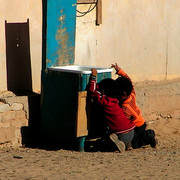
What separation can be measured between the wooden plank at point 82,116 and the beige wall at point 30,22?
1064mm

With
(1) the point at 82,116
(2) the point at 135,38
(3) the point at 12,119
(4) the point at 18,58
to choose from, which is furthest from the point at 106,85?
(2) the point at 135,38

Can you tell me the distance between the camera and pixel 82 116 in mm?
7355

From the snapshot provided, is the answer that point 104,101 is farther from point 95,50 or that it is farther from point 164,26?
point 164,26

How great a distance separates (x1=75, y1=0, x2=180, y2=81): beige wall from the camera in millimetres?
8906

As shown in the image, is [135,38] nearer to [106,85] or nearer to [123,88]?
[123,88]

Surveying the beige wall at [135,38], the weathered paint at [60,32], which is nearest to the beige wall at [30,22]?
the weathered paint at [60,32]

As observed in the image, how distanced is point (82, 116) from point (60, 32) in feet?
3.47

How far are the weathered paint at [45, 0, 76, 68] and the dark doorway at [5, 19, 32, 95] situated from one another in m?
0.58

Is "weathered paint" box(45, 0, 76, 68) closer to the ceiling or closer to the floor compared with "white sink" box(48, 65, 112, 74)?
closer to the ceiling

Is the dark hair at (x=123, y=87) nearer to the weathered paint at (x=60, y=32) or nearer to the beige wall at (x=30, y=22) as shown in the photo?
the weathered paint at (x=60, y=32)

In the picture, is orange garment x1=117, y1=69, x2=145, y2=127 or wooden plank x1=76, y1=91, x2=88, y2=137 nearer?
wooden plank x1=76, y1=91, x2=88, y2=137

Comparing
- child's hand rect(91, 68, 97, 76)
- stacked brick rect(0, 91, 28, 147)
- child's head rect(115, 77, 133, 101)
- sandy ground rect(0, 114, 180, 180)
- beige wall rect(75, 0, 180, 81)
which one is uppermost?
beige wall rect(75, 0, 180, 81)

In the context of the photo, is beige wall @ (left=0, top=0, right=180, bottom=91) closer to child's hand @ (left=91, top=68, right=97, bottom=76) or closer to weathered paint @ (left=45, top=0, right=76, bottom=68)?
weathered paint @ (left=45, top=0, right=76, bottom=68)

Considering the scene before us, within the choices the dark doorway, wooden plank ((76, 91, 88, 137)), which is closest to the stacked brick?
the dark doorway
